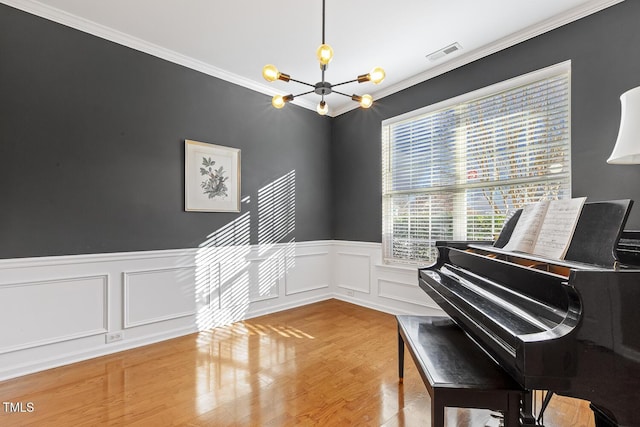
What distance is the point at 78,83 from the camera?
2.61m

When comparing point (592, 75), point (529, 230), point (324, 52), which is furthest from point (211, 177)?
point (592, 75)

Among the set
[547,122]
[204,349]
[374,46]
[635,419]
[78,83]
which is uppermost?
[374,46]

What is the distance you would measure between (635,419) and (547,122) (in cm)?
240

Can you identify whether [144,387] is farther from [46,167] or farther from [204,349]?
[46,167]

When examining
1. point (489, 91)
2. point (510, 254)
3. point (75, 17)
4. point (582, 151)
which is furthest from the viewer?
point (489, 91)

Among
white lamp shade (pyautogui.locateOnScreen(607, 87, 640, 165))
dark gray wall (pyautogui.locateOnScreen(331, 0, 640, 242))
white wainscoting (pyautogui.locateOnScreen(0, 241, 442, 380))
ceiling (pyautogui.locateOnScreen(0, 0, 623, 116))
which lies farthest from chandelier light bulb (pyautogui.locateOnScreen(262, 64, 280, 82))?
dark gray wall (pyautogui.locateOnScreen(331, 0, 640, 242))

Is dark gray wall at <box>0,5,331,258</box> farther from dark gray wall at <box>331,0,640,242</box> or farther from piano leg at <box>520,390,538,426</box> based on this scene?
piano leg at <box>520,390,538,426</box>

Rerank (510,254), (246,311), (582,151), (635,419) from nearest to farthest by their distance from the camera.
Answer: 1. (635,419)
2. (510,254)
3. (582,151)
4. (246,311)

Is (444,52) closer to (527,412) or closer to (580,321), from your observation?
(580,321)

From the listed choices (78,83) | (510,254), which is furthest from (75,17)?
(510,254)

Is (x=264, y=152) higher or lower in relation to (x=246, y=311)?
higher

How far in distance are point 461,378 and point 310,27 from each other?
2.81 metres

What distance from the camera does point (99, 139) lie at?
8.86 feet

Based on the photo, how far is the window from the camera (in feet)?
8.46
